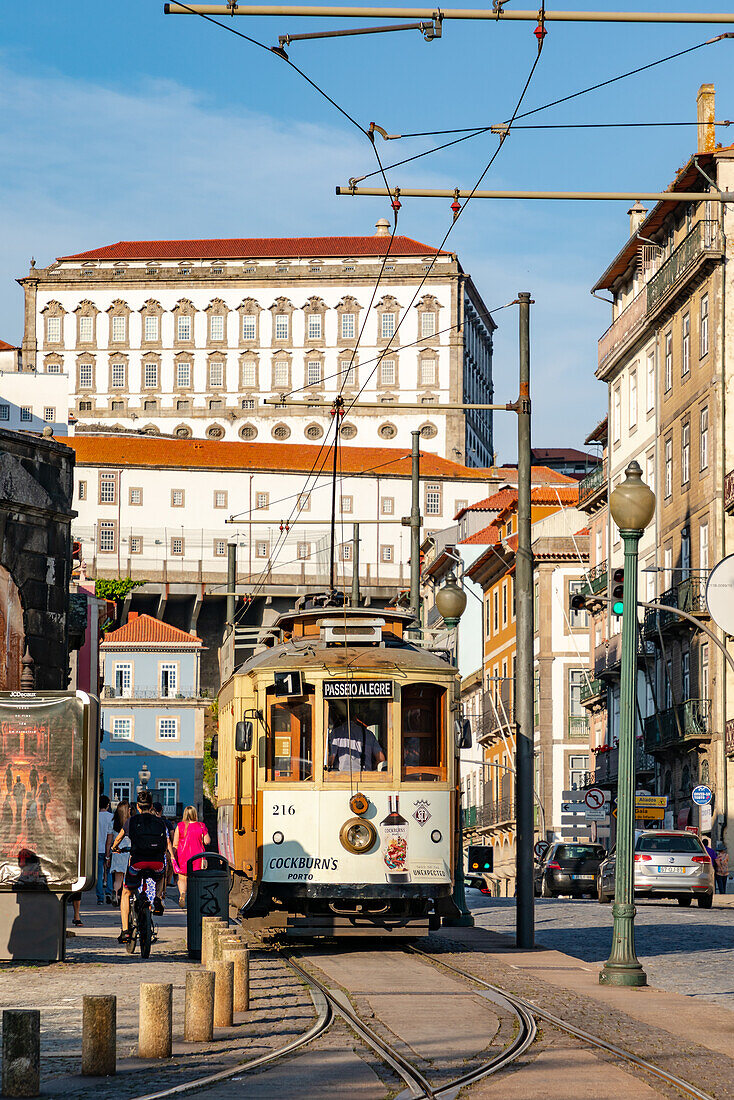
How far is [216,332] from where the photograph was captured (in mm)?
143000

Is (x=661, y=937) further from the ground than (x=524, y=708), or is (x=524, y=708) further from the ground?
(x=524, y=708)

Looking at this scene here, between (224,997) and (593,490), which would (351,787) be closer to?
(224,997)

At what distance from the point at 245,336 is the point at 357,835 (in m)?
125

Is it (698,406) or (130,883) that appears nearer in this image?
(130,883)

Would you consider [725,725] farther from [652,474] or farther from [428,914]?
[428,914]

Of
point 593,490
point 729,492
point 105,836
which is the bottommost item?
point 105,836

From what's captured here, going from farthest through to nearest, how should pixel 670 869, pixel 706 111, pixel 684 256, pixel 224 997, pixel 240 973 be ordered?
pixel 706 111 → pixel 684 256 → pixel 670 869 → pixel 240 973 → pixel 224 997


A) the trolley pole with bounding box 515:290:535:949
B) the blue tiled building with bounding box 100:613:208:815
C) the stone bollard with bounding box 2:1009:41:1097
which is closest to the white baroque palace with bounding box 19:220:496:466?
the blue tiled building with bounding box 100:613:208:815

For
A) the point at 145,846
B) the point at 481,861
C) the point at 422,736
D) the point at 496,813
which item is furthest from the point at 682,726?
the point at 145,846

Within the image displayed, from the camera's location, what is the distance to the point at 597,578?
65.9m

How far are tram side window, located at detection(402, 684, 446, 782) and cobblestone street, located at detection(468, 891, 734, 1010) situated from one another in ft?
8.42

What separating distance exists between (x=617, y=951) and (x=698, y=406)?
39.6 metres

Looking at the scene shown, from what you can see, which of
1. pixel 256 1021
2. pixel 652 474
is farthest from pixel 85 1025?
pixel 652 474

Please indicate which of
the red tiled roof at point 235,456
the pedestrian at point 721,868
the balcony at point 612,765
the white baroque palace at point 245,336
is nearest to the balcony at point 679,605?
the balcony at point 612,765
